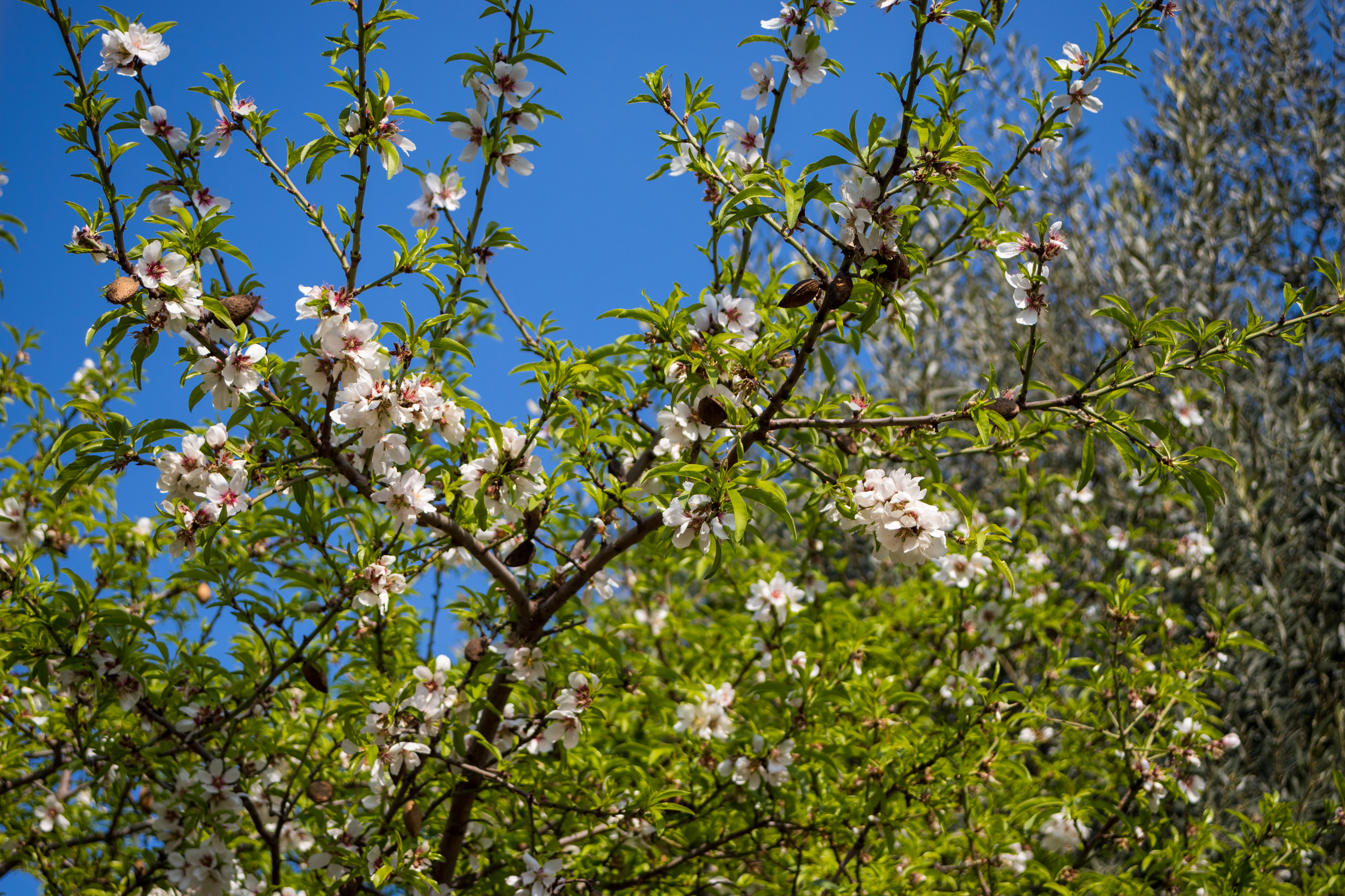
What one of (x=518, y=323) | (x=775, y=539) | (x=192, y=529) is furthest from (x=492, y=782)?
(x=775, y=539)

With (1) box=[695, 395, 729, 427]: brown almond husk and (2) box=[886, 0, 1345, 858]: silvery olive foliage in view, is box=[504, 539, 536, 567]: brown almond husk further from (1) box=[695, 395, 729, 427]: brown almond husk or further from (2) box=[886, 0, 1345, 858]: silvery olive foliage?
(2) box=[886, 0, 1345, 858]: silvery olive foliage

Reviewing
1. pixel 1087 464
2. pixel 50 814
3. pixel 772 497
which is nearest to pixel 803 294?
pixel 772 497

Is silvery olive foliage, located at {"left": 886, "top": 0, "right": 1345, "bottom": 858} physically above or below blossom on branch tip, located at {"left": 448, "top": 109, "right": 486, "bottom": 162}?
above

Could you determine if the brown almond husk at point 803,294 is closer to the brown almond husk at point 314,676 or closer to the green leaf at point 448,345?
the green leaf at point 448,345

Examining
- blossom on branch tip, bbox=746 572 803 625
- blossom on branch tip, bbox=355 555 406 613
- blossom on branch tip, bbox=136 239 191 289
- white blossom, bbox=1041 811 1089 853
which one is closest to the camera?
blossom on branch tip, bbox=136 239 191 289

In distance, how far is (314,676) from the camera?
2518 millimetres

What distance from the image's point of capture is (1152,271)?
6832 mm

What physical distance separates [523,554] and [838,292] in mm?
1119

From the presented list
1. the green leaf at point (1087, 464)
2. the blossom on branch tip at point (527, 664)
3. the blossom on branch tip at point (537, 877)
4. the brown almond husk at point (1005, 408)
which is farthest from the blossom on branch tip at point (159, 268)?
the green leaf at point (1087, 464)

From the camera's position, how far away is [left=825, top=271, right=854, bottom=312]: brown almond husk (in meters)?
1.80

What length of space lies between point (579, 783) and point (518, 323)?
1.41 m

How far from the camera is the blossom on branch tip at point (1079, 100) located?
206 centimetres

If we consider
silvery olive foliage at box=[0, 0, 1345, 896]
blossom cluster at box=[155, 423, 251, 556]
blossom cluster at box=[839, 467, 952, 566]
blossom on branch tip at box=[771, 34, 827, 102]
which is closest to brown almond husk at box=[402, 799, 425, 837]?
silvery olive foliage at box=[0, 0, 1345, 896]

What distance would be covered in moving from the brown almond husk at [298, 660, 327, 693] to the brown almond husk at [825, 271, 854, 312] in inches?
69.6
